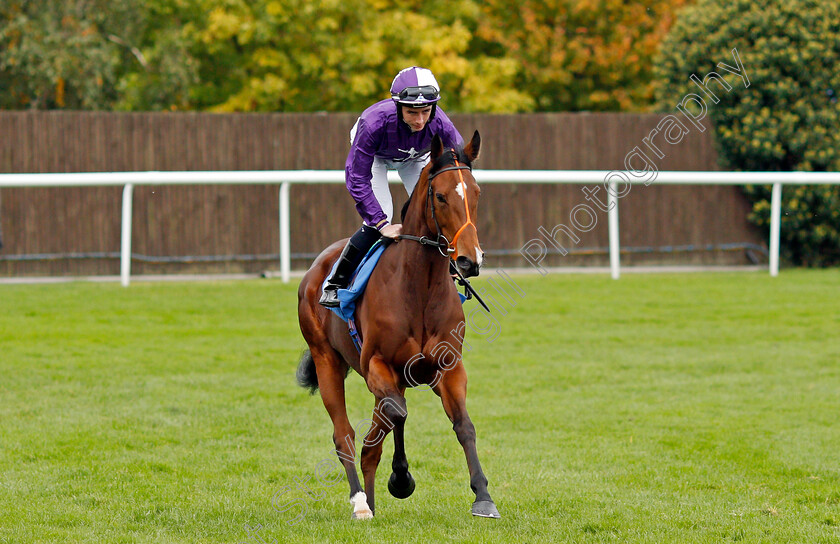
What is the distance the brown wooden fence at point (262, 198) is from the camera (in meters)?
14.5

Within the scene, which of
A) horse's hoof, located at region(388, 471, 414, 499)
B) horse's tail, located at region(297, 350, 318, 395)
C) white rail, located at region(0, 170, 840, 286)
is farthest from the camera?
white rail, located at region(0, 170, 840, 286)

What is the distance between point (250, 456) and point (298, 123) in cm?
917

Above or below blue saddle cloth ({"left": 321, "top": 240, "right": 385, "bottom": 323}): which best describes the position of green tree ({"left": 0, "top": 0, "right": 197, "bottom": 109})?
above

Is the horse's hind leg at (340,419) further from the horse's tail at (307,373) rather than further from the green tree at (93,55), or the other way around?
the green tree at (93,55)

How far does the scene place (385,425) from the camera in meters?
5.66

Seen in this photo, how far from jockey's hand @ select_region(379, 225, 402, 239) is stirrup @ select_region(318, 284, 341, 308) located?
1.85ft

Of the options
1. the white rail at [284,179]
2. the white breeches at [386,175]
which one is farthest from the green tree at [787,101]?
the white breeches at [386,175]

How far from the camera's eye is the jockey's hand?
5.50 m

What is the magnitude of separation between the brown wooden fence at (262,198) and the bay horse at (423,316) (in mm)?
9435

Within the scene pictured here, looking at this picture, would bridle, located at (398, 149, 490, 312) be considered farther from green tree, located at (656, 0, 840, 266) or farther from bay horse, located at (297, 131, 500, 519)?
green tree, located at (656, 0, 840, 266)

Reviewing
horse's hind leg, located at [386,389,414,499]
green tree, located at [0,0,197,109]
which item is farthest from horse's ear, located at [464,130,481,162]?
green tree, located at [0,0,197,109]

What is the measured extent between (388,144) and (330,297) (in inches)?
35.8

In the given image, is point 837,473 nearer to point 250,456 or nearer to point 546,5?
point 250,456

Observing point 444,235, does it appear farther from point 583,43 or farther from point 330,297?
point 583,43
